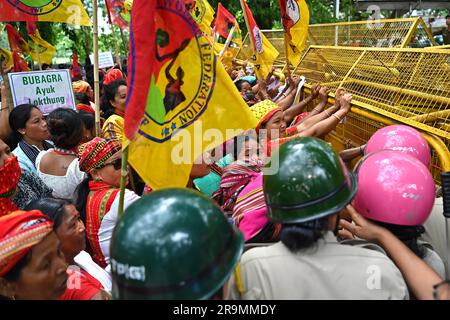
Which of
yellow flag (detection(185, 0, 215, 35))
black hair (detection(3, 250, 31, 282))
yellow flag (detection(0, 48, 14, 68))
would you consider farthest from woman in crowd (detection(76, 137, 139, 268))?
yellow flag (detection(0, 48, 14, 68))

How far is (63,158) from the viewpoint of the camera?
3492 mm

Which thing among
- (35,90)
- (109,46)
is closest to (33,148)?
(35,90)

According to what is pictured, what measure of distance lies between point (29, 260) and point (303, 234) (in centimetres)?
109

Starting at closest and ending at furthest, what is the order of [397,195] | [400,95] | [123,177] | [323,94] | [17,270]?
1. [17,270]
2. [397,195]
3. [123,177]
4. [400,95]
5. [323,94]

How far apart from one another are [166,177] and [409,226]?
1.27 m

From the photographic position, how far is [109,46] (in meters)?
36.2

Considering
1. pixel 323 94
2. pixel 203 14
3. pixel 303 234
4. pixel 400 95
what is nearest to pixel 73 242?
pixel 303 234

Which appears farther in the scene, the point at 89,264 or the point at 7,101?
the point at 7,101

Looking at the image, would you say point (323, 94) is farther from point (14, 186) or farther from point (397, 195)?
point (14, 186)

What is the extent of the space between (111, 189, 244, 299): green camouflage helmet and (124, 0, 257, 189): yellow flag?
0.92 metres

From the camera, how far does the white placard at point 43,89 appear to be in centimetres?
484

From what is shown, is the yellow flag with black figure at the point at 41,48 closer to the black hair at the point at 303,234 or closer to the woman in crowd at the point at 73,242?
the woman in crowd at the point at 73,242

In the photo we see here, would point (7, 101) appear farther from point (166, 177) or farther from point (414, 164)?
point (414, 164)

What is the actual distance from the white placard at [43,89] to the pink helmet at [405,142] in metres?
3.97
